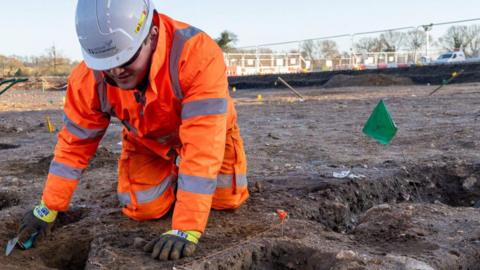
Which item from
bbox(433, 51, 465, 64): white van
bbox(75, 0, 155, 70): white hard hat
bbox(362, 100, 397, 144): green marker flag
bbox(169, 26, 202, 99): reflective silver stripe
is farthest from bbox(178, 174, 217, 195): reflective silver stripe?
bbox(433, 51, 465, 64): white van

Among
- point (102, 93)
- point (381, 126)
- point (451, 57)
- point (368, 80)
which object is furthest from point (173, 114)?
point (451, 57)

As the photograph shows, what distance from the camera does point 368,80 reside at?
79.7 ft

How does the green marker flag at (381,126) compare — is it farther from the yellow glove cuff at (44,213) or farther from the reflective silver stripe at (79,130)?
the yellow glove cuff at (44,213)

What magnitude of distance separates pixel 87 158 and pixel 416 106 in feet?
30.8

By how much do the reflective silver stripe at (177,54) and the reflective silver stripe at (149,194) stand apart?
94 cm

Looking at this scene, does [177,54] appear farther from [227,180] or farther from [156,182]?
[156,182]

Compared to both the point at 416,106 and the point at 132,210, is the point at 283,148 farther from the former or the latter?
the point at 416,106

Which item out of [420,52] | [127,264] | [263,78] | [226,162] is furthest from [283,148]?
[420,52]

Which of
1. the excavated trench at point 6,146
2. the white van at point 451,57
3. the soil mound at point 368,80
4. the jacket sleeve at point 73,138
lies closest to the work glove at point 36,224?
the jacket sleeve at point 73,138

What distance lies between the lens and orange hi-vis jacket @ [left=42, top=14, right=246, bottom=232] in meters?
2.90

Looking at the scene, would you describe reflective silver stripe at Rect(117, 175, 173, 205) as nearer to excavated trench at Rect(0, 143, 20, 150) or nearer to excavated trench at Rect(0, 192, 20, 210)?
excavated trench at Rect(0, 192, 20, 210)

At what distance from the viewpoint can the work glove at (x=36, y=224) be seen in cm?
338

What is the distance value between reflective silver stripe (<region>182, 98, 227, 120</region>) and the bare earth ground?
743mm

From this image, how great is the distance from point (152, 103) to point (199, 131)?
34cm
